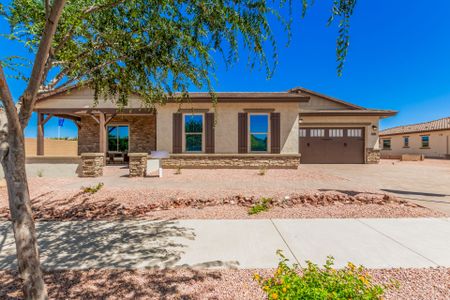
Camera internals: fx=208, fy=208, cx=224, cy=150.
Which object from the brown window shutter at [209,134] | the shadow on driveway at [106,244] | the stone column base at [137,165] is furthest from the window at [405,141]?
the shadow on driveway at [106,244]

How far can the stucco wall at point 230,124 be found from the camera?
11.7 m

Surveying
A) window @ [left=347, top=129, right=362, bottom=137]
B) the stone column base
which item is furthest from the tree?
window @ [left=347, top=129, right=362, bottom=137]

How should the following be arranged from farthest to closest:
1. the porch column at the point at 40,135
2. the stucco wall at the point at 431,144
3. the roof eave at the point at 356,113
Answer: the stucco wall at the point at 431,144 < the roof eave at the point at 356,113 < the porch column at the point at 40,135

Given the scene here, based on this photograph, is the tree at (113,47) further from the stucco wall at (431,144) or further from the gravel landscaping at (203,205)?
the stucco wall at (431,144)

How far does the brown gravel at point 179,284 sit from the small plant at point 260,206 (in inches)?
86.2

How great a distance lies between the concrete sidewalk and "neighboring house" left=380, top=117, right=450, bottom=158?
24072 mm

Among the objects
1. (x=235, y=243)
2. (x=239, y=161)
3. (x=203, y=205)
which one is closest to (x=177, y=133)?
(x=239, y=161)

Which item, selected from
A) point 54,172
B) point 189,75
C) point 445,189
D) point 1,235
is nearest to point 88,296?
point 1,235

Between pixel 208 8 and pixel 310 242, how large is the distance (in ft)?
12.8

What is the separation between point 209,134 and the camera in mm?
11641

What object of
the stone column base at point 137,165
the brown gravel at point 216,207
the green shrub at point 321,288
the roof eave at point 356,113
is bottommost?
the brown gravel at point 216,207

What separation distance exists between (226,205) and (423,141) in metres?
31.2

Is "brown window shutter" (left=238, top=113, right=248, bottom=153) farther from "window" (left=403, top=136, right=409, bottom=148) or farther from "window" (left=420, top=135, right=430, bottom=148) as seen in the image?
"window" (left=403, top=136, right=409, bottom=148)

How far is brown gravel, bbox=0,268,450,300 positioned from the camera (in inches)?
86.4
